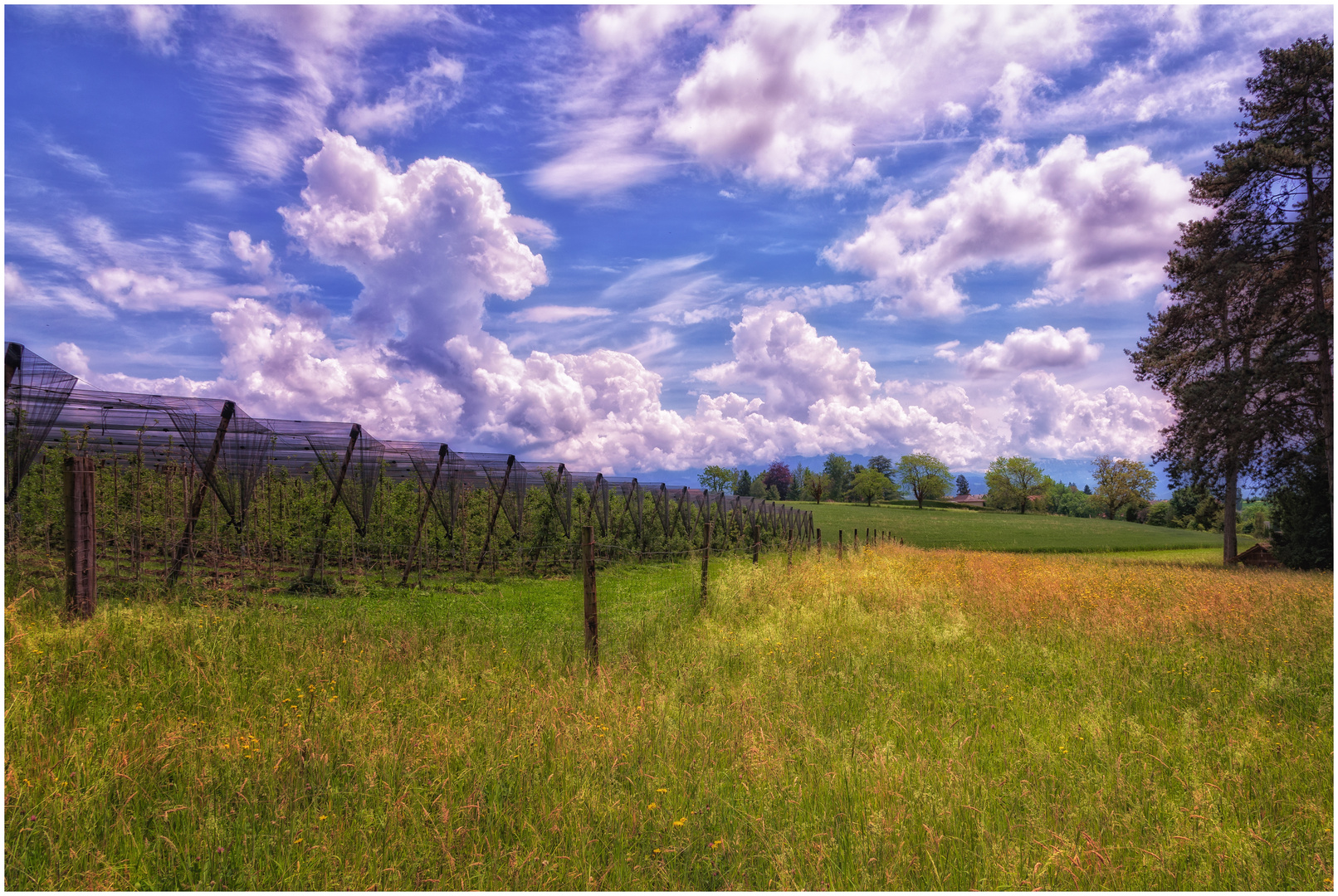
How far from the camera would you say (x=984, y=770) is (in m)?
4.44

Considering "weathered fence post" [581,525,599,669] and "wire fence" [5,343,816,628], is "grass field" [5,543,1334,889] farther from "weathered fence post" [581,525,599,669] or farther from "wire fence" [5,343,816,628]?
"wire fence" [5,343,816,628]

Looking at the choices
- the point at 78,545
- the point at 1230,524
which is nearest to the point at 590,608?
the point at 78,545

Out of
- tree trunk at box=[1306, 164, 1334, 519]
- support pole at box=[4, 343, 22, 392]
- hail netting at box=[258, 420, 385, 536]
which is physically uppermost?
tree trunk at box=[1306, 164, 1334, 519]

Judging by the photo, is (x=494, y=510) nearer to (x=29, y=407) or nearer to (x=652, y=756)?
(x=29, y=407)

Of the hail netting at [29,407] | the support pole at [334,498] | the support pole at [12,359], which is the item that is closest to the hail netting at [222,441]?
the support pole at [334,498]

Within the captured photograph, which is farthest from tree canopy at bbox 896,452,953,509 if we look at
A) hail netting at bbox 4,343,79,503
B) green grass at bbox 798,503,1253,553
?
hail netting at bbox 4,343,79,503

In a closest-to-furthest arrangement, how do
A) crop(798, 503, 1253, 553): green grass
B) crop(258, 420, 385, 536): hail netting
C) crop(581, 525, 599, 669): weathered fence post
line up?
1. crop(581, 525, 599, 669): weathered fence post
2. crop(258, 420, 385, 536): hail netting
3. crop(798, 503, 1253, 553): green grass

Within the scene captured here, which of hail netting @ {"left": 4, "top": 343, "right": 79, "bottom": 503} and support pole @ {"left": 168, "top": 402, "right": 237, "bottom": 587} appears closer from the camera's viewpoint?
hail netting @ {"left": 4, "top": 343, "right": 79, "bottom": 503}

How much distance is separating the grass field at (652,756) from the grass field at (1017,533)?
3238 centimetres

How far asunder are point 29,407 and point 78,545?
3574 millimetres

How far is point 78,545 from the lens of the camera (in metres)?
6.59

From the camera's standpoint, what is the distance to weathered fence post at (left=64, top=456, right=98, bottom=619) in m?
6.51

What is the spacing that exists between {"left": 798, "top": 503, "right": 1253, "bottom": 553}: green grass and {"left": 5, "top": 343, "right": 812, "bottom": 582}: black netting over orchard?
1923 centimetres

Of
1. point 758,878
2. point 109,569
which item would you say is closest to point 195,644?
point 758,878
